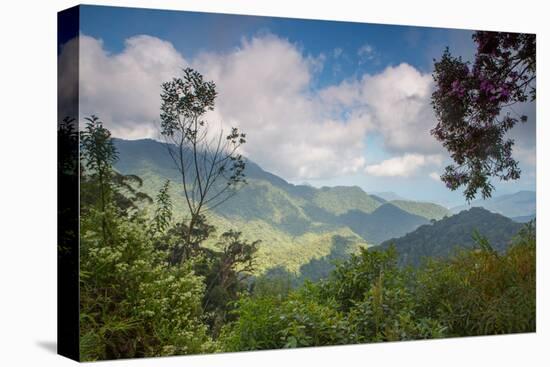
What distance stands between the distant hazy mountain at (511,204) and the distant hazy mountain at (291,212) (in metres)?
0.42

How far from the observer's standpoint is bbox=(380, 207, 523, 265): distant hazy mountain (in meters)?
9.37

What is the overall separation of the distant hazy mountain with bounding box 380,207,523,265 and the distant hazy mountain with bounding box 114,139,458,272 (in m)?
0.11

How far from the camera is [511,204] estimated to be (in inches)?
384

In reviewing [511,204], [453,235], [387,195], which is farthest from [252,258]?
[511,204]

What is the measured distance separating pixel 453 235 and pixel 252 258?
232 centimetres

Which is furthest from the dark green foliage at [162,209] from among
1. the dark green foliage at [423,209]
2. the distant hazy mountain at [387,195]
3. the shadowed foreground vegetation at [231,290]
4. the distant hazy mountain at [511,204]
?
the distant hazy mountain at [511,204]

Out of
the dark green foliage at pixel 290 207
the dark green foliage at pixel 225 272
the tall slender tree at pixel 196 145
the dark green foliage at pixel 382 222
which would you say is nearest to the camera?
the dark green foliage at pixel 290 207

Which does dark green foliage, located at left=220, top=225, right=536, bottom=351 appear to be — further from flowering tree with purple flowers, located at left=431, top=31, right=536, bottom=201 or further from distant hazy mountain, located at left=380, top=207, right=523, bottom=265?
flowering tree with purple flowers, located at left=431, top=31, right=536, bottom=201

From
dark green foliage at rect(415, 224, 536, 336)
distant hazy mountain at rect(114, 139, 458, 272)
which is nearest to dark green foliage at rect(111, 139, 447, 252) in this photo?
distant hazy mountain at rect(114, 139, 458, 272)

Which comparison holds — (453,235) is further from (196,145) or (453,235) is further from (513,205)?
(196,145)

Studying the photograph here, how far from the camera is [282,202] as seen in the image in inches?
350

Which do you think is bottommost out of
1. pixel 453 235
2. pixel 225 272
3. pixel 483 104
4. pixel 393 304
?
pixel 393 304

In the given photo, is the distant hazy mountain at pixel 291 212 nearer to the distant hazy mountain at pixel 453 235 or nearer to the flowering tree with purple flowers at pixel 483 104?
the distant hazy mountain at pixel 453 235

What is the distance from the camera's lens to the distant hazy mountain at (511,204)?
31.7ft
